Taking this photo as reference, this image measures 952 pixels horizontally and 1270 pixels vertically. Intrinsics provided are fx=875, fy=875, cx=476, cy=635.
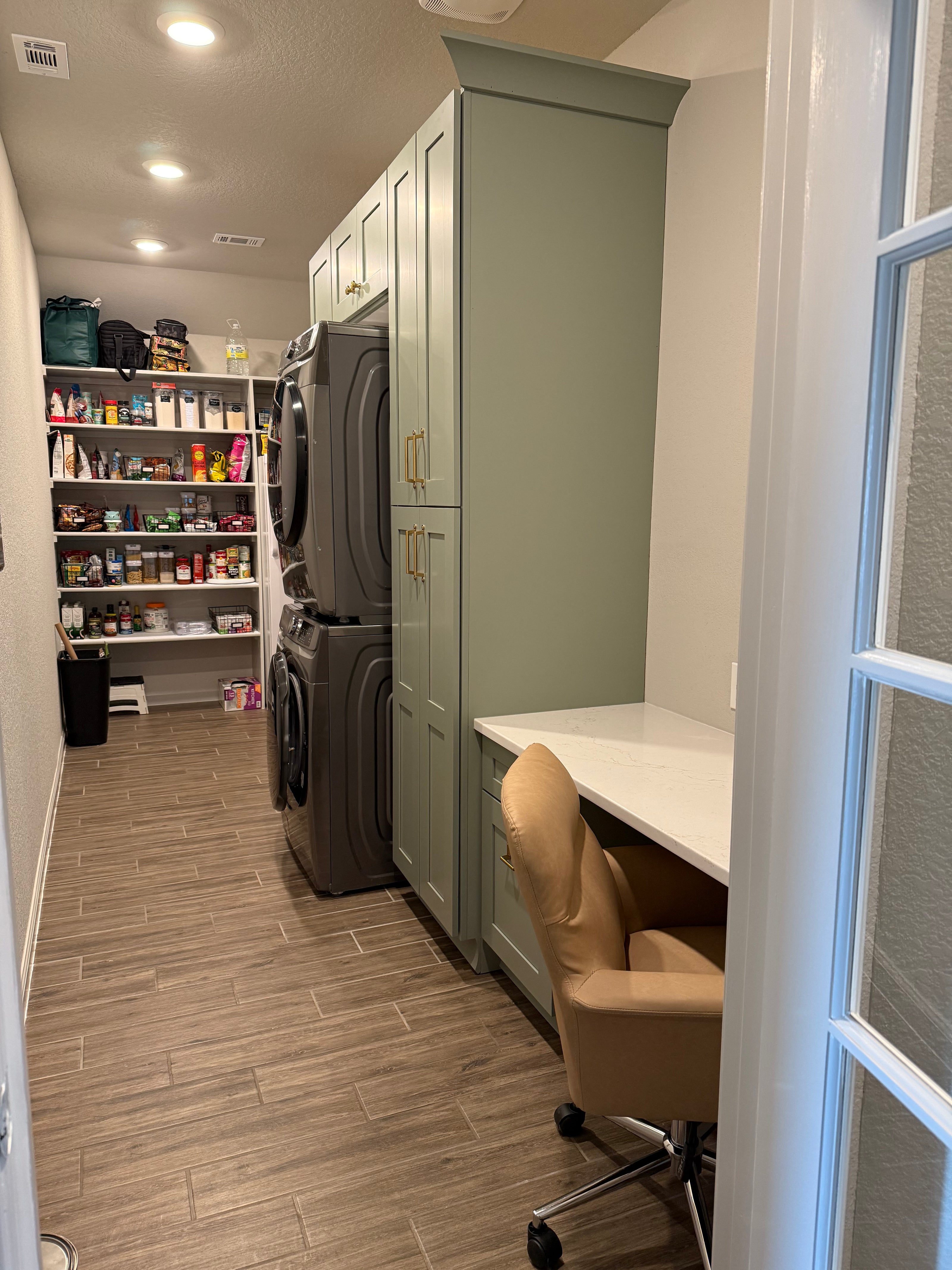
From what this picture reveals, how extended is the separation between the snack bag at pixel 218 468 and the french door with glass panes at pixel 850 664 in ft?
17.9

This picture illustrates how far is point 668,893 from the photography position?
1.85 meters

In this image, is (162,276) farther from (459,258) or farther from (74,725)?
(459,258)

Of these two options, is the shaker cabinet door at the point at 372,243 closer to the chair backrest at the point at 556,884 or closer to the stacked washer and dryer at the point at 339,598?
the stacked washer and dryer at the point at 339,598

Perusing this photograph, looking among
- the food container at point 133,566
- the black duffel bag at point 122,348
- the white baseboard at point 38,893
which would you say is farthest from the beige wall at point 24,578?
the food container at point 133,566

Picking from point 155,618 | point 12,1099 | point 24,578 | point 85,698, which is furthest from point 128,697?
point 12,1099

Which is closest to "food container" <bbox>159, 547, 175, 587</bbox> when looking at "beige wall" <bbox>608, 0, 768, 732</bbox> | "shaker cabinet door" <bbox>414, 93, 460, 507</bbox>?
"shaker cabinet door" <bbox>414, 93, 460, 507</bbox>

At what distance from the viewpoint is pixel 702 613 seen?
237 cm

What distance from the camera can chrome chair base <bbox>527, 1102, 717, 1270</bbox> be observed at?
5.07 ft

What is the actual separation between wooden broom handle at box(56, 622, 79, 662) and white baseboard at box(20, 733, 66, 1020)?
679 mm

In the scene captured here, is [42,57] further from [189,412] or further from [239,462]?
[239,462]

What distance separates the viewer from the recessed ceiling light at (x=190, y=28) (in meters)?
2.61

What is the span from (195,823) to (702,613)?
2478 mm

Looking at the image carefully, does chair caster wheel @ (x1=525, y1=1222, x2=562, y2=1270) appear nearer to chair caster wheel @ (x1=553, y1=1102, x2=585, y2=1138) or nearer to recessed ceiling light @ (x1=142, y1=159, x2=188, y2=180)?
chair caster wheel @ (x1=553, y1=1102, x2=585, y2=1138)

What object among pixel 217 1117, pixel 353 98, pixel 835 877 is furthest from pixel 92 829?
pixel 835 877
